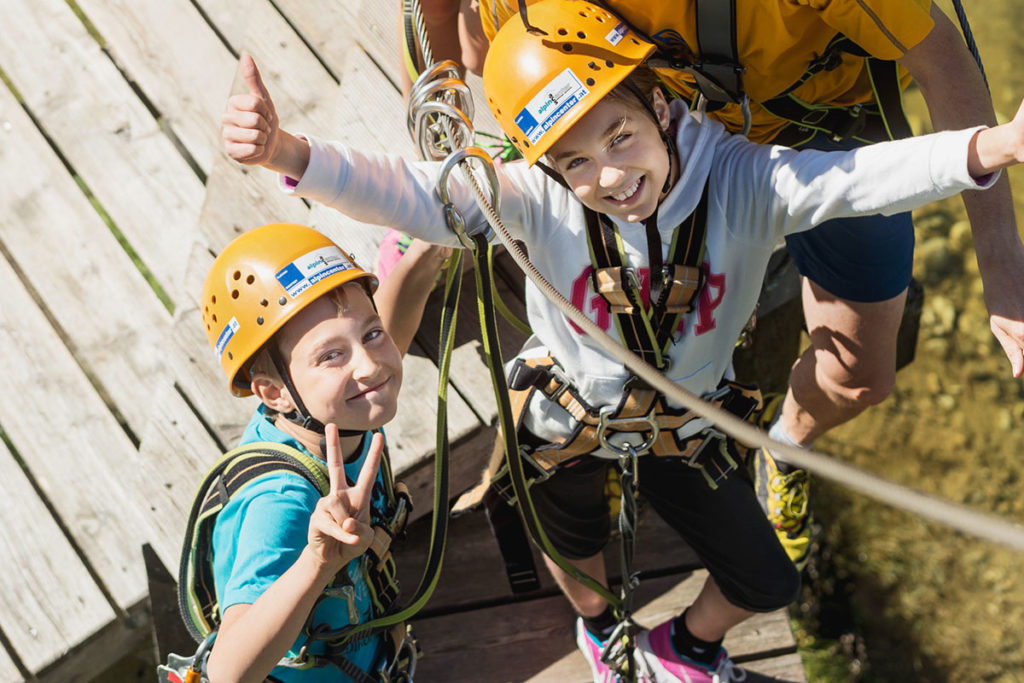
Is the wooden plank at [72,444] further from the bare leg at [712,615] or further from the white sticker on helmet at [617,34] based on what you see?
the white sticker on helmet at [617,34]

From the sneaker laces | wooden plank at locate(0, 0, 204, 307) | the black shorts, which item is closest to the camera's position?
the black shorts

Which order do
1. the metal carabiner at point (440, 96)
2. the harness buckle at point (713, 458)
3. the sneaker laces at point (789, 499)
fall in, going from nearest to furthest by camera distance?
the metal carabiner at point (440, 96)
the harness buckle at point (713, 458)
the sneaker laces at point (789, 499)

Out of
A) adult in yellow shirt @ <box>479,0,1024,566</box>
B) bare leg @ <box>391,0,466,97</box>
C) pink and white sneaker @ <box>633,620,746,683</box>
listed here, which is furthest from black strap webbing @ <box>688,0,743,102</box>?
pink and white sneaker @ <box>633,620,746,683</box>

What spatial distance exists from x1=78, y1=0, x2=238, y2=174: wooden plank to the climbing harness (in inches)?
70.8

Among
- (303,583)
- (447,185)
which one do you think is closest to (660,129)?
(447,185)

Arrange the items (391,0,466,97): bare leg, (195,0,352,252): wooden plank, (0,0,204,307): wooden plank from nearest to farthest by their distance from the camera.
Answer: (391,0,466,97): bare leg < (195,0,352,252): wooden plank < (0,0,204,307): wooden plank

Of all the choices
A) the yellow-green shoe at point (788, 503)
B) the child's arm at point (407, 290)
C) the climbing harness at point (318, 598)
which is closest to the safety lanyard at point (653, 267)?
the child's arm at point (407, 290)

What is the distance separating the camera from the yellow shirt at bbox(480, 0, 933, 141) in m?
1.75

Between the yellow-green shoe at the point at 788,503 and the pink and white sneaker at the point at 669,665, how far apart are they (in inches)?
16.6

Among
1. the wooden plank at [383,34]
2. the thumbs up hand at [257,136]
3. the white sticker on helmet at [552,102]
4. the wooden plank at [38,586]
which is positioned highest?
the wooden plank at [383,34]

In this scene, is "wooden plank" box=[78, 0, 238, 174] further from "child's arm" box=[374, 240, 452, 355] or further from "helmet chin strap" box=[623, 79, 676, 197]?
"helmet chin strap" box=[623, 79, 676, 197]

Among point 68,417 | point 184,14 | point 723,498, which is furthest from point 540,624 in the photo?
point 184,14

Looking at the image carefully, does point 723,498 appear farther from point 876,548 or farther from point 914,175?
point 876,548

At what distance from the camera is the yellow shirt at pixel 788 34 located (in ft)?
5.75
